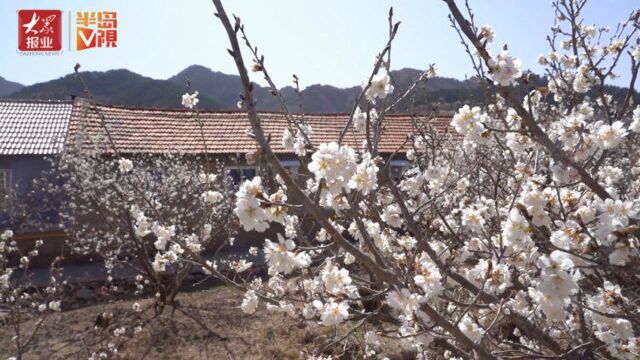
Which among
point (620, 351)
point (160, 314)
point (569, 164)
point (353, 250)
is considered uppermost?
point (569, 164)

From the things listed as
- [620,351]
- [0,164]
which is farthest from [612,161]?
Answer: [0,164]

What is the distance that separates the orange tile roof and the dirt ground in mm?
6242

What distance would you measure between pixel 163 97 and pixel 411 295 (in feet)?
109

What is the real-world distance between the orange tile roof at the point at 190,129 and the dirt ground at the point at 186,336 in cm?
624

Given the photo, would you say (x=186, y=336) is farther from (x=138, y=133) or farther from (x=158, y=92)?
(x=158, y=92)

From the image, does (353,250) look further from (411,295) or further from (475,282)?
(475,282)

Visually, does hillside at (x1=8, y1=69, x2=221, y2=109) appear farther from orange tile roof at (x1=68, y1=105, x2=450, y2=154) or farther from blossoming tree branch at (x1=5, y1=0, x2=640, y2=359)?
blossoming tree branch at (x1=5, y1=0, x2=640, y2=359)

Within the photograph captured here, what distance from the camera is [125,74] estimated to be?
123ft

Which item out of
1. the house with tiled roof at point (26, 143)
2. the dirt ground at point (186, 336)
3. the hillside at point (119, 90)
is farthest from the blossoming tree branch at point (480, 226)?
the hillside at point (119, 90)

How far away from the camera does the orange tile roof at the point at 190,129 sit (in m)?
12.6

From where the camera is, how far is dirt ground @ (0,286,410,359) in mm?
5168

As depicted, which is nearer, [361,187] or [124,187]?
[361,187]

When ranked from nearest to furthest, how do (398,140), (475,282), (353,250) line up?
(353,250), (475,282), (398,140)

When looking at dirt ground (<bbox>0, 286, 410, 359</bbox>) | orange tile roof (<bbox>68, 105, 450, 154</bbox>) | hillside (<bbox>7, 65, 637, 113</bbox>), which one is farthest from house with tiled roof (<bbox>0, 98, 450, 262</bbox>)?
hillside (<bbox>7, 65, 637, 113</bbox>)
